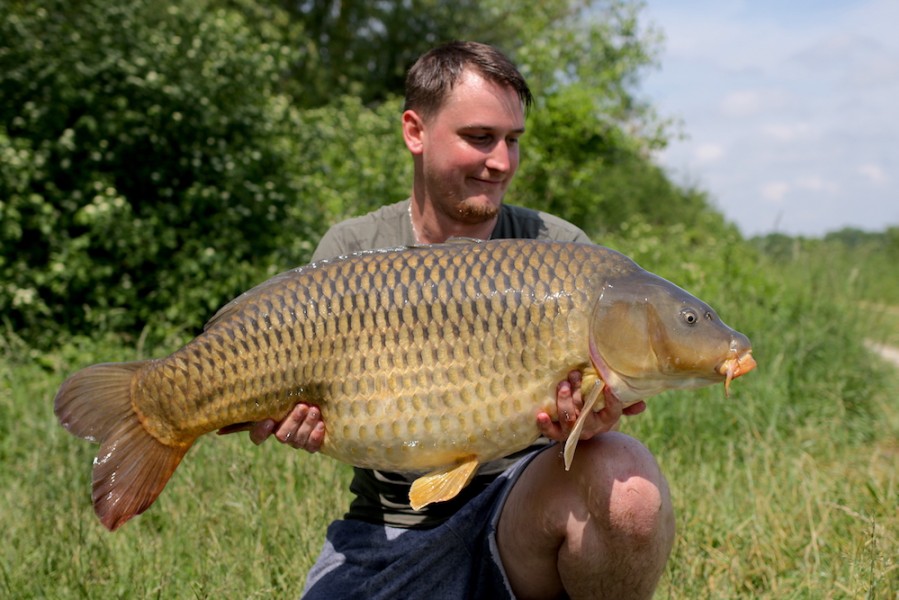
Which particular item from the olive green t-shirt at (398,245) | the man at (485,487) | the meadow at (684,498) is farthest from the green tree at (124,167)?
the man at (485,487)

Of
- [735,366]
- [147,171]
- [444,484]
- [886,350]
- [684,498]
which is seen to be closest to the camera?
[735,366]

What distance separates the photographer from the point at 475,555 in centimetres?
212

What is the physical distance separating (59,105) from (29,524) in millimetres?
3508

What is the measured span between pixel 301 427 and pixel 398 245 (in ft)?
2.17

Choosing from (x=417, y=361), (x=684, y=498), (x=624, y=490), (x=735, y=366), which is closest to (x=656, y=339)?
(x=735, y=366)

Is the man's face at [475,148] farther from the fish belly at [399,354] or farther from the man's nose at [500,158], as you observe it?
the fish belly at [399,354]

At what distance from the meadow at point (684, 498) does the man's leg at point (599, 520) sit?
40 cm

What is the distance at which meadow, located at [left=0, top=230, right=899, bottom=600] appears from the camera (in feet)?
7.61

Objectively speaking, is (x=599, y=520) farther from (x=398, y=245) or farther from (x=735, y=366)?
(x=398, y=245)

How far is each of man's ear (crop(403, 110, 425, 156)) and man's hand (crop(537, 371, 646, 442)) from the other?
0.99 metres

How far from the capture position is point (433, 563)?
2105 mm

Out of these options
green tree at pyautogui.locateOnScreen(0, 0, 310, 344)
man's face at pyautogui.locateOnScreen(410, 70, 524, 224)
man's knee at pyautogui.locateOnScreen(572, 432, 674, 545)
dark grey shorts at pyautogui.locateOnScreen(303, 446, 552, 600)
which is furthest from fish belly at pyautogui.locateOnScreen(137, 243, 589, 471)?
green tree at pyautogui.locateOnScreen(0, 0, 310, 344)

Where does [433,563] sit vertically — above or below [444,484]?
below

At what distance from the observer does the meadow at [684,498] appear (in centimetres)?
232
